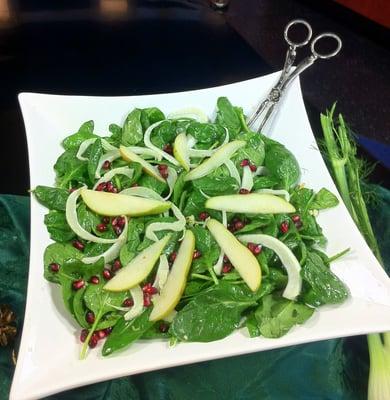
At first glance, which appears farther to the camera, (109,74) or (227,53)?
(227,53)

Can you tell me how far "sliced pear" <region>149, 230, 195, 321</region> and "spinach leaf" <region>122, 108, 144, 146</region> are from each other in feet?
1.05

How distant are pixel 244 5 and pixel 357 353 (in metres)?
1.98

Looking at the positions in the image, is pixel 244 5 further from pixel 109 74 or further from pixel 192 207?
pixel 192 207

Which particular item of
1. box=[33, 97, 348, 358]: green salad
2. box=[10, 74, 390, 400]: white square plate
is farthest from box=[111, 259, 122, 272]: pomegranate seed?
box=[10, 74, 390, 400]: white square plate

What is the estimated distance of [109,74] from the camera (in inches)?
73.7

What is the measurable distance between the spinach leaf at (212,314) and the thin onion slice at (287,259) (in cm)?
7

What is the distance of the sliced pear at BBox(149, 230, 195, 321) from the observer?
0.88 metres

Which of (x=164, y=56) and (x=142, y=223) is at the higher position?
(x=142, y=223)

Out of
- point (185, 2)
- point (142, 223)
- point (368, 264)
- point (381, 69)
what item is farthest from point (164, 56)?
point (368, 264)

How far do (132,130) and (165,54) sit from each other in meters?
0.88

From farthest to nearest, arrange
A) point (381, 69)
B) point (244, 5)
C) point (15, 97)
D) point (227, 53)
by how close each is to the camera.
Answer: point (244, 5), point (381, 69), point (227, 53), point (15, 97)

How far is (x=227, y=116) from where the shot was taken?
129 centimetres

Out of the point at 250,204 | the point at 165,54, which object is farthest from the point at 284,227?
the point at 165,54

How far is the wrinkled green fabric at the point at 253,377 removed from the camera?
96cm
